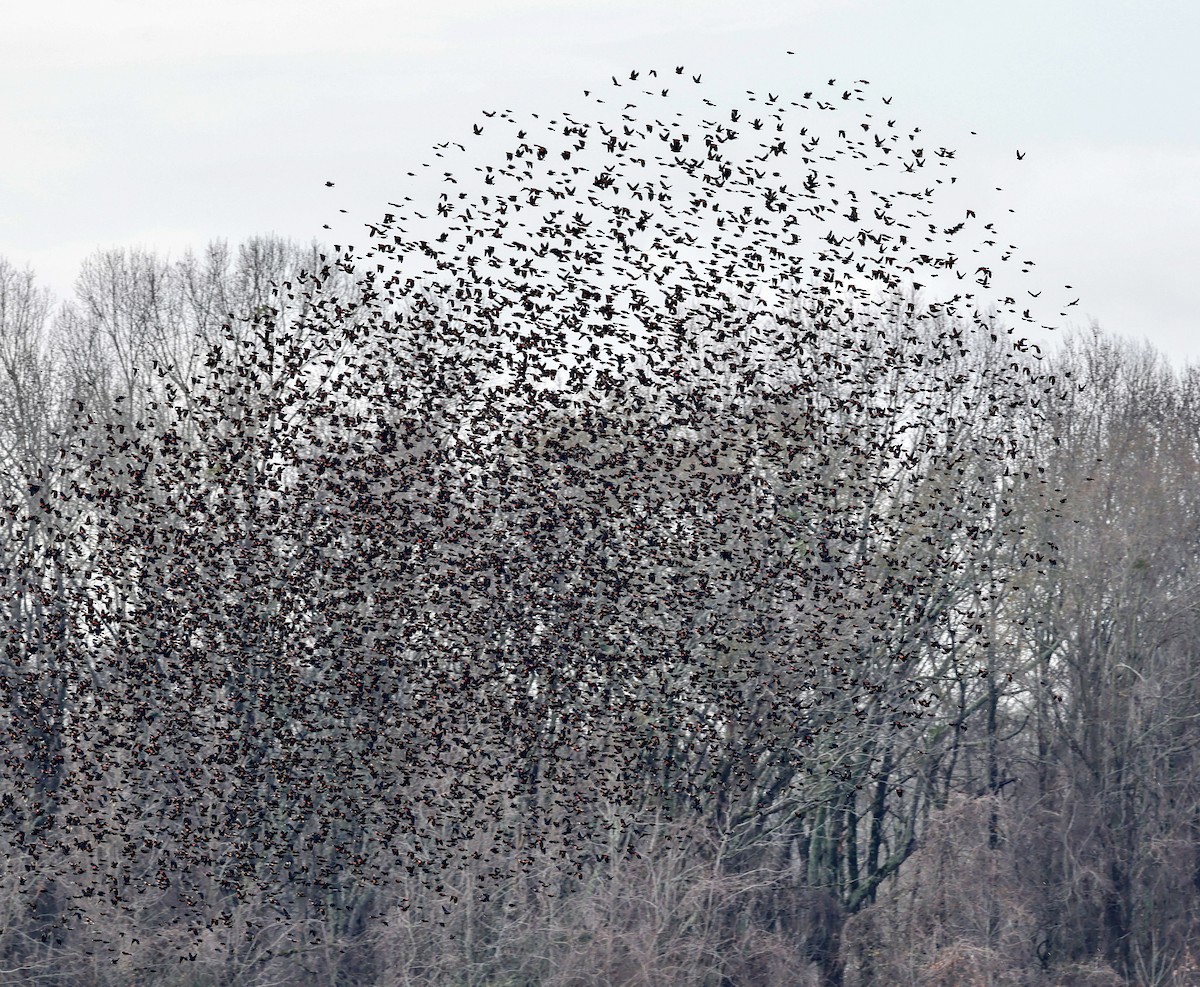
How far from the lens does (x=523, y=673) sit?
21.4 m

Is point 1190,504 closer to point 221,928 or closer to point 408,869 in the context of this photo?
point 408,869

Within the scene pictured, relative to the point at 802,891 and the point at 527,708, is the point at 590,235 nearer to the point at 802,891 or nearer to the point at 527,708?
the point at 527,708

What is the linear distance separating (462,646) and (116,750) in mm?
6171

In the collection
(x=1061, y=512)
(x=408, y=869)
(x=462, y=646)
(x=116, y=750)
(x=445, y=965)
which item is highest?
(x=1061, y=512)

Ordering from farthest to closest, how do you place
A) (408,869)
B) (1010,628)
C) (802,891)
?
(1010,628)
(802,891)
(408,869)

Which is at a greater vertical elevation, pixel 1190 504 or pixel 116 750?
pixel 1190 504

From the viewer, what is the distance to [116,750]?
73.9 ft

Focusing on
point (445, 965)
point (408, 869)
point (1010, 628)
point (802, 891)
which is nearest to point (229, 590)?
point (408, 869)

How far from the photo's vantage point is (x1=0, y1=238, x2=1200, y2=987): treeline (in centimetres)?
1992

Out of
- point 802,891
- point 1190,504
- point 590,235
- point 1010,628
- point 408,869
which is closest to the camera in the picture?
point 590,235

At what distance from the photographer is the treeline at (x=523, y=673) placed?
65.4 feet

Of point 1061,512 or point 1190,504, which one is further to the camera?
point 1190,504

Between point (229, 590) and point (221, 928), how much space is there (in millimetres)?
4834

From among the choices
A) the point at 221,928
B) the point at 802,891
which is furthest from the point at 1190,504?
the point at 221,928
